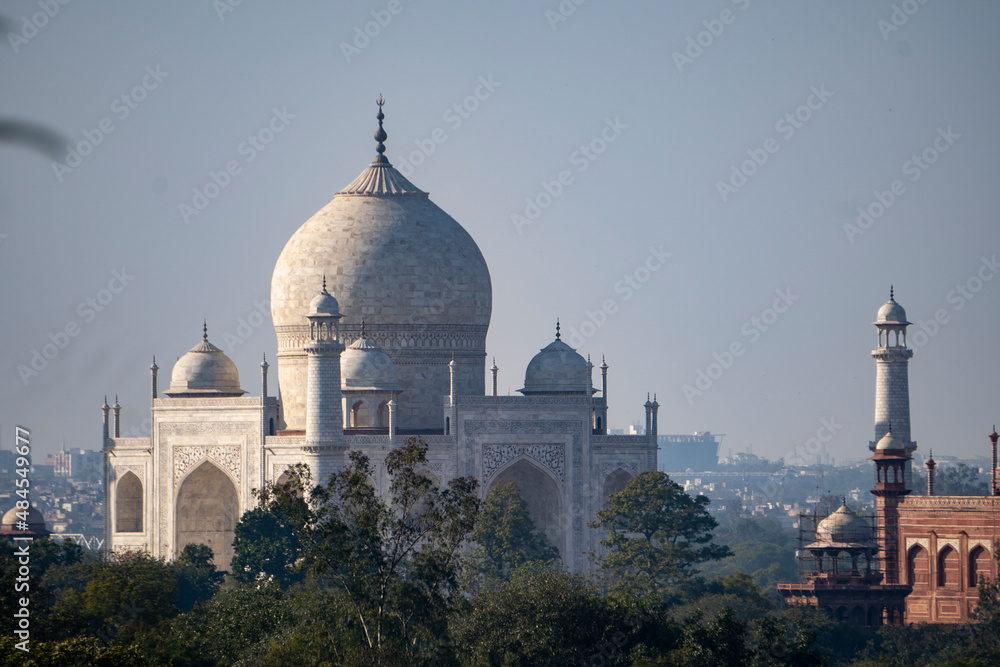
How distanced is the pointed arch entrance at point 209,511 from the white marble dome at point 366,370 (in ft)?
13.4

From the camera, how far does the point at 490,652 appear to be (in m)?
31.2

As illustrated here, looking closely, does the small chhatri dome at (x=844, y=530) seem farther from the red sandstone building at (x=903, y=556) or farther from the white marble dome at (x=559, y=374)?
the white marble dome at (x=559, y=374)

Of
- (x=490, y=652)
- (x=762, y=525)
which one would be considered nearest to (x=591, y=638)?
(x=490, y=652)

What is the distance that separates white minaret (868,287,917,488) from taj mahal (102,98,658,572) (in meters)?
6.23

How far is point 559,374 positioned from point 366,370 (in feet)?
16.3

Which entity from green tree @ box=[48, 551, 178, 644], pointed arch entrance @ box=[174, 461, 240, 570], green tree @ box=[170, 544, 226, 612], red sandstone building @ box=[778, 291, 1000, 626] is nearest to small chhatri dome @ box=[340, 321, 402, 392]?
pointed arch entrance @ box=[174, 461, 240, 570]

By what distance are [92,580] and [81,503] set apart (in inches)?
2998

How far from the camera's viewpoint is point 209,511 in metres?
49.2

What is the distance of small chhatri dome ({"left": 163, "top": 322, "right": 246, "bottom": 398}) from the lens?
50.2m

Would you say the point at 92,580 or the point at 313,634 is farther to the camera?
the point at 92,580

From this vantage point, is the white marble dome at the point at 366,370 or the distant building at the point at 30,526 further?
the distant building at the point at 30,526

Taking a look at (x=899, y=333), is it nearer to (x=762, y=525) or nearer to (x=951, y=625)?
(x=951, y=625)

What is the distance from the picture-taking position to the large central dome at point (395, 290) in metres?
51.1

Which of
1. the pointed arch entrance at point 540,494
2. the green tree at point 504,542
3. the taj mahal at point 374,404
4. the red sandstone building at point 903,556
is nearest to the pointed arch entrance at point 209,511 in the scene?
the taj mahal at point 374,404
